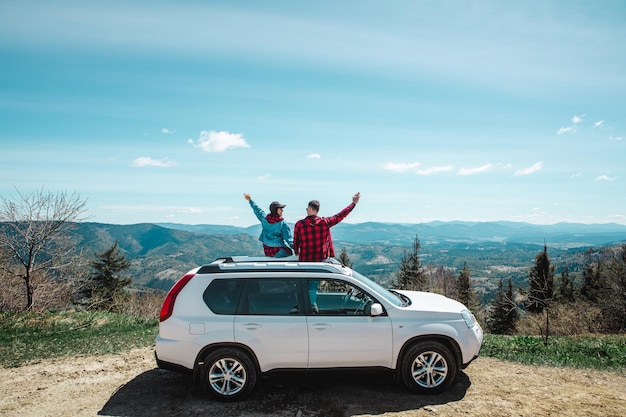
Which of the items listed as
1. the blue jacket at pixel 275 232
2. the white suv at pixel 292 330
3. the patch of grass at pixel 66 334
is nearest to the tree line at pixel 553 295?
the blue jacket at pixel 275 232

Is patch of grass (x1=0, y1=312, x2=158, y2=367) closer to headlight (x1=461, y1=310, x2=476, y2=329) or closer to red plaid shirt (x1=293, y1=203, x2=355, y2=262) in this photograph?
red plaid shirt (x1=293, y1=203, x2=355, y2=262)

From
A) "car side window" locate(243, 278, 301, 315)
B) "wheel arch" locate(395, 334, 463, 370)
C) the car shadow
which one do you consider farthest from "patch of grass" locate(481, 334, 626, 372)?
→ "car side window" locate(243, 278, 301, 315)

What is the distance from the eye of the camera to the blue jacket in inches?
315

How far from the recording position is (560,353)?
823cm

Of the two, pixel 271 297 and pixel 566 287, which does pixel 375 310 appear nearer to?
pixel 271 297

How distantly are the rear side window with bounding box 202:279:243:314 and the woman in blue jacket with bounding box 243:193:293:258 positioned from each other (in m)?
2.27

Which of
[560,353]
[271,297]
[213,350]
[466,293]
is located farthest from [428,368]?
[466,293]

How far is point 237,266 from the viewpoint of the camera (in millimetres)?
5848

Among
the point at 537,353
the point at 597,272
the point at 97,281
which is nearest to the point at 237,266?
the point at 537,353

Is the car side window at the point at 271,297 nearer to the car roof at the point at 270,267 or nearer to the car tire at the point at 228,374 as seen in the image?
the car roof at the point at 270,267

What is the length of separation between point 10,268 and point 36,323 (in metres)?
7.11

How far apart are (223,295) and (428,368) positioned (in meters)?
3.11

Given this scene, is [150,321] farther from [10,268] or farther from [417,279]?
[417,279]

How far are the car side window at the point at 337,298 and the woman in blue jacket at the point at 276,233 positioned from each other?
7.19 ft
